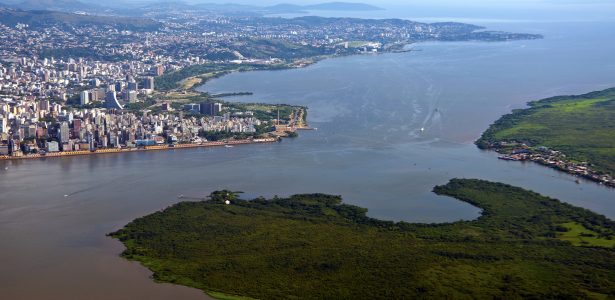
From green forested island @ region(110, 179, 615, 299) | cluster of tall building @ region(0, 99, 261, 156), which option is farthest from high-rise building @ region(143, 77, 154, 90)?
green forested island @ region(110, 179, 615, 299)

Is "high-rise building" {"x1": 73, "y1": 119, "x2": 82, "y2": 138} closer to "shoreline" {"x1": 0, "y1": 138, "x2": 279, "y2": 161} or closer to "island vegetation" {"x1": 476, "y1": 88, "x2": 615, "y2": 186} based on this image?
"shoreline" {"x1": 0, "y1": 138, "x2": 279, "y2": 161}

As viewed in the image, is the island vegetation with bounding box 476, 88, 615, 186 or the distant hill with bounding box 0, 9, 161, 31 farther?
the distant hill with bounding box 0, 9, 161, 31

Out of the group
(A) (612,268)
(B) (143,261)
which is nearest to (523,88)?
(A) (612,268)

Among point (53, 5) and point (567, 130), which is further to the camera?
point (53, 5)

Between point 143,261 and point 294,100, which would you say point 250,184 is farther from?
point 294,100

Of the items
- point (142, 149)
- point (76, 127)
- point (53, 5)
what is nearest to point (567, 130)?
point (142, 149)

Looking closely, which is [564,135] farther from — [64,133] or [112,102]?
[112,102]
